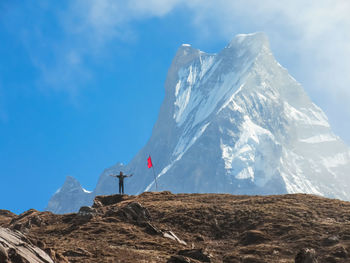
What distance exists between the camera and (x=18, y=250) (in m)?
19.4

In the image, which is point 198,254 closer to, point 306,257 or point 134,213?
point 306,257

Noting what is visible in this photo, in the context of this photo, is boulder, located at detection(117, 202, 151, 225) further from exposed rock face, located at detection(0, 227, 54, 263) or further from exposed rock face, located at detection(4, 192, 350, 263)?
exposed rock face, located at detection(0, 227, 54, 263)

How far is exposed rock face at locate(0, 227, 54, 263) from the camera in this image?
60.7 ft

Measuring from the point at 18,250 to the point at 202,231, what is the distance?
13.7 meters

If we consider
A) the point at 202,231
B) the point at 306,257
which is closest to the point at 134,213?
the point at 202,231

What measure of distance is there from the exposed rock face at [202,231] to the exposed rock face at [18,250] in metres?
0.79

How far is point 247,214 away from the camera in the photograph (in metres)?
32.2

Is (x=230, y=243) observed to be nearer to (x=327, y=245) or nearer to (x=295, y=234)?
(x=295, y=234)

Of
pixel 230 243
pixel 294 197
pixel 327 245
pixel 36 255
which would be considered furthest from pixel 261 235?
pixel 36 255

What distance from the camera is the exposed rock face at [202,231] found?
80.7ft

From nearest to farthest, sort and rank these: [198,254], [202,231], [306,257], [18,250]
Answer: [18,250], [306,257], [198,254], [202,231]

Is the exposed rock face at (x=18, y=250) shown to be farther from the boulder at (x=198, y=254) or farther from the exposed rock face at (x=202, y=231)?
the boulder at (x=198, y=254)

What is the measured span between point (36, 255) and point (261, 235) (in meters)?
12.8

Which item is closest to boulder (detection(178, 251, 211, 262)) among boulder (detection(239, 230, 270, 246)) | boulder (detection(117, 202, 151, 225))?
boulder (detection(239, 230, 270, 246))
